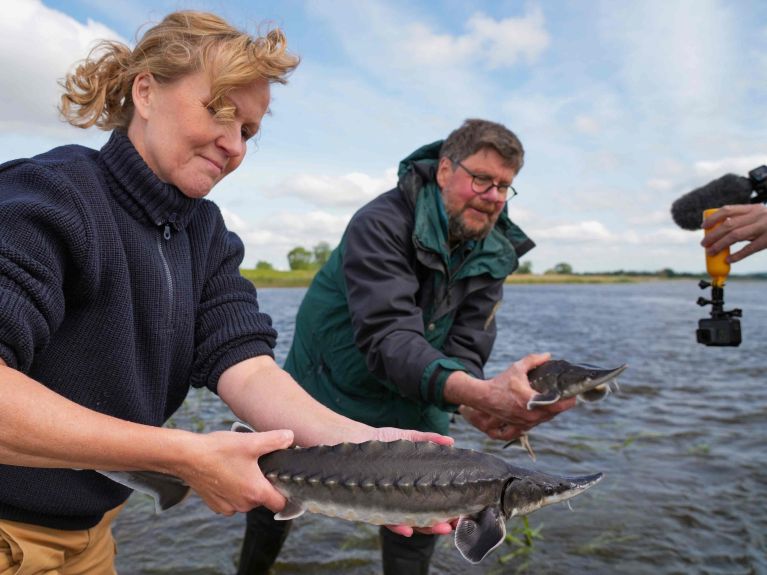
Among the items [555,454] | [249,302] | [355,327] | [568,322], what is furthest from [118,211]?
[568,322]

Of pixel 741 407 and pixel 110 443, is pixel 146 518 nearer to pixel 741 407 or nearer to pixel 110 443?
pixel 110 443

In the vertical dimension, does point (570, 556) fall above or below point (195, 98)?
below

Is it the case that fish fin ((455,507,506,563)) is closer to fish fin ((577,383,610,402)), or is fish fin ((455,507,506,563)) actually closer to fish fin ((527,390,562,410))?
fish fin ((527,390,562,410))

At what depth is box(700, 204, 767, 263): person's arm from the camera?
3.40 metres

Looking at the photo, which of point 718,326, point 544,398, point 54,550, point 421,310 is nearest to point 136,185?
point 54,550

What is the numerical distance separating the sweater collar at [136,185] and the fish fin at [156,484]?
2.51 feet

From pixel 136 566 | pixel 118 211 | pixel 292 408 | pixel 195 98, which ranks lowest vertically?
pixel 136 566

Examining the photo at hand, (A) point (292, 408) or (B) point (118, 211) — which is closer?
(B) point (118, 211)

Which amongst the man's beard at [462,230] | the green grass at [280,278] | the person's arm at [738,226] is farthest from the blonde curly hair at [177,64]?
the green grass at [280,278]

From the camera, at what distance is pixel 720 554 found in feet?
14.9

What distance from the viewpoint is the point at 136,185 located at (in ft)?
6.46

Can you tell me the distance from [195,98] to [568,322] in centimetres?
2249

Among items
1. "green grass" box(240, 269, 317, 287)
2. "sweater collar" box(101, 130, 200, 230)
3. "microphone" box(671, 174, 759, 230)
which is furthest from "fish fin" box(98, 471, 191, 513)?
"green grass" box(240, 269, 317, 287)

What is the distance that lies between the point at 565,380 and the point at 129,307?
203 centimetres
